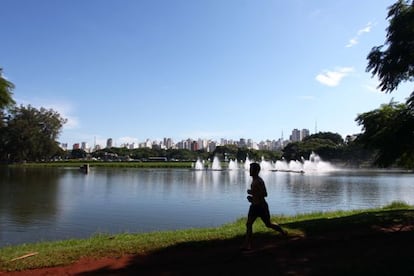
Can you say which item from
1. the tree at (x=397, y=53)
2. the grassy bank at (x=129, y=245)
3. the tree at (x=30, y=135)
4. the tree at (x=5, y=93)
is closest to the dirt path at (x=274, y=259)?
the grassy bank at (x=129, y=245)

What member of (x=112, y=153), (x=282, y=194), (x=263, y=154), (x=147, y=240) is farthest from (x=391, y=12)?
(x=112, y=153)

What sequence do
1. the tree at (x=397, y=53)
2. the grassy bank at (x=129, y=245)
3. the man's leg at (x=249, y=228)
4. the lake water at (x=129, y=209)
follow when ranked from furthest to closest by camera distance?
the lake water at (x=129, y=209)
the tree at (x=397, y=53)
the man's leg at (x=249, y=228)
the grassy bank at (x=129, y=245)

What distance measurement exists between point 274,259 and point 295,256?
22.8 inches

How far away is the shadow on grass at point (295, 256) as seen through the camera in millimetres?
8816

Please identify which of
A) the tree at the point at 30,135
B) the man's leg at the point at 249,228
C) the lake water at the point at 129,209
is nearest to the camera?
the man's leg at the point at 249,228

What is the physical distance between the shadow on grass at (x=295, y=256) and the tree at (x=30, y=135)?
4049 inches

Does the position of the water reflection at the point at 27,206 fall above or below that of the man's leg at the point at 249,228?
below

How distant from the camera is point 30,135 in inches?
4279

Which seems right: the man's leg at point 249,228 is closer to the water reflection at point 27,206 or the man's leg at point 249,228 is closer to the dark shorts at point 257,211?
the dark shorts at point 257,211

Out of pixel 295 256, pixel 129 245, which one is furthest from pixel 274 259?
pixel 129 245

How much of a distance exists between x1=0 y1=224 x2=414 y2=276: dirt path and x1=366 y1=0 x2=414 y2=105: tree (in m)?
7.09

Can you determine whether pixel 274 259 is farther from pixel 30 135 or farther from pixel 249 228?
pixel 30 135

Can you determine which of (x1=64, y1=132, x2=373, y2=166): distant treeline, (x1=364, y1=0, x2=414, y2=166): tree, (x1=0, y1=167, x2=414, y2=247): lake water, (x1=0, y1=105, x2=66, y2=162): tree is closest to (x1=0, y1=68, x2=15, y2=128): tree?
(x1=0, y1=167, x2=414, y2=247): lake water

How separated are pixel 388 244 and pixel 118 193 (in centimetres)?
2974
